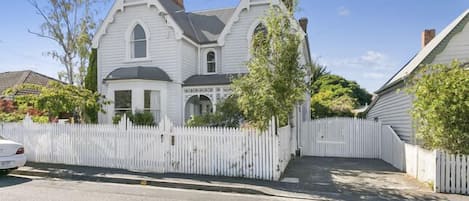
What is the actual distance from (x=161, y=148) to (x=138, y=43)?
8.70 m

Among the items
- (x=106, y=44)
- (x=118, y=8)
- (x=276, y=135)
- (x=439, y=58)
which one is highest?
(x=118, y=8)

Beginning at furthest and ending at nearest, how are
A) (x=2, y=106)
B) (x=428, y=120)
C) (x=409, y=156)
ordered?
(x=2, y=106)
(x=409, y=156)
(x=428, y=120)

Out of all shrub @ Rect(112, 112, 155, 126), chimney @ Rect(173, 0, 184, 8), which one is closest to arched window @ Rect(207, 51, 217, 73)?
shrub @ Rect(112, 112, 155, 126)

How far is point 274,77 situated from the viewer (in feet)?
29.6

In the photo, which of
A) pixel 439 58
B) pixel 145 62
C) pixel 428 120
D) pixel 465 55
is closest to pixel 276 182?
pixel 428 120

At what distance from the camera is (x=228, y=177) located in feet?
29.4

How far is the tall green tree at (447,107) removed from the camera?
298 inches

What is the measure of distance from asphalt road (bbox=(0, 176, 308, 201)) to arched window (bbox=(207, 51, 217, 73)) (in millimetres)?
9798

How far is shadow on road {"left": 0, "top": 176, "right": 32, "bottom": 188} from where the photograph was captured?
838 cm

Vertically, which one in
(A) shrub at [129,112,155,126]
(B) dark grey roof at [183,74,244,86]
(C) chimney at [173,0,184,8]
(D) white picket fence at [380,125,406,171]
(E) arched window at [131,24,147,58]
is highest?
(C) chimney at [173,0,184,8]

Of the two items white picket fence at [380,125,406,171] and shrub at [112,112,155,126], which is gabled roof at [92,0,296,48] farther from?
white picket fence at [380,125,406,171]

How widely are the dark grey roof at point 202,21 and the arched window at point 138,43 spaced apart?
1923 mm

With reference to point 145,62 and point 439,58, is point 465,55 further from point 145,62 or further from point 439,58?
point 145,62

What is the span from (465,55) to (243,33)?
9.62 m
